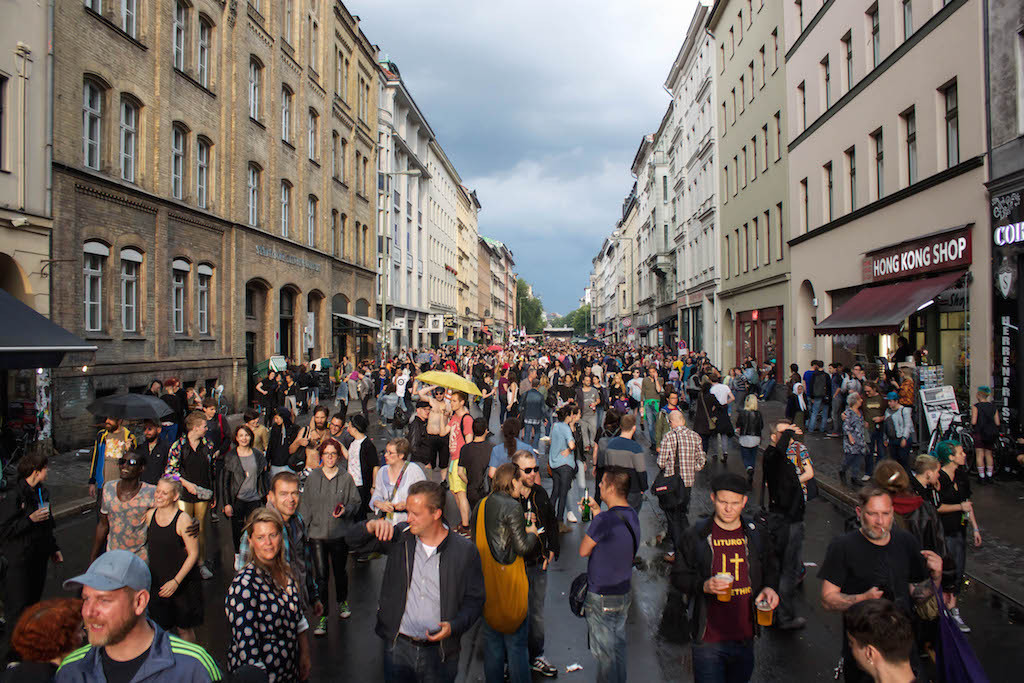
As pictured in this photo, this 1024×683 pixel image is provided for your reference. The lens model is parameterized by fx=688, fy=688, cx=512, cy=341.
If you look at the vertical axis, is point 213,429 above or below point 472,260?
below

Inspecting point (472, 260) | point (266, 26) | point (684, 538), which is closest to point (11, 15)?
point (266, 26)

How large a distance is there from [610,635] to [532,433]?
971 cm

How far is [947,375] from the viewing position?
15.4 m

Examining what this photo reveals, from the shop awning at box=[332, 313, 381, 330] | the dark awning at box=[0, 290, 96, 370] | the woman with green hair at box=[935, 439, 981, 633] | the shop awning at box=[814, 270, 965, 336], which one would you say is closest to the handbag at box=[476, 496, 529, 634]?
the woman with green hair at box=[935, 439, 981, 633]

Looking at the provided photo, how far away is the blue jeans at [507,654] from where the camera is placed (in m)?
4.62

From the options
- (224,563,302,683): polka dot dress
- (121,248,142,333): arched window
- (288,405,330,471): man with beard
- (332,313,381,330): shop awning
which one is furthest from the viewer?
(332,313,381,330): shop awning

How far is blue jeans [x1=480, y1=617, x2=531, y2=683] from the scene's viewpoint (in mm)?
4625

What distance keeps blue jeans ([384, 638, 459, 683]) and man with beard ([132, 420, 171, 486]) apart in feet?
15.3

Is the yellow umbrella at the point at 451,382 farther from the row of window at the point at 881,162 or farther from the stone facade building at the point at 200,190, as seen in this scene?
the row of window at the point at 881,162

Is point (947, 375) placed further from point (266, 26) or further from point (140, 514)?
point (266, 26)

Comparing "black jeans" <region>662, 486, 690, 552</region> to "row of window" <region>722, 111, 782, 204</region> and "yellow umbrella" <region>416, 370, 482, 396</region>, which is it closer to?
"yellow umbrella" <region>416, 370, 482, 396</region>

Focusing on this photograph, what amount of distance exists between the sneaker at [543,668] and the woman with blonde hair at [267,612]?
6.87 feet

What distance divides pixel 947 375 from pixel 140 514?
52.9 feet

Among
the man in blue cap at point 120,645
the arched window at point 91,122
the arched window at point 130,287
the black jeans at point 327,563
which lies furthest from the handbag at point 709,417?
the arched window at point 91,122
